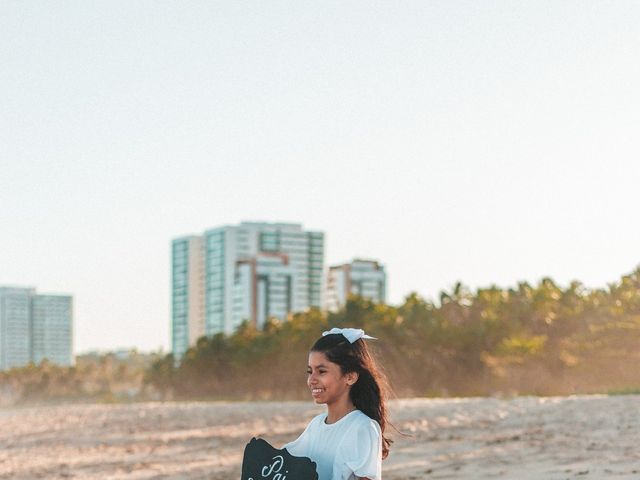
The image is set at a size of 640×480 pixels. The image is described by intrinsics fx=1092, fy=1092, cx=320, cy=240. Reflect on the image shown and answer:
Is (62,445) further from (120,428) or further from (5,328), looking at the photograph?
(5,328)

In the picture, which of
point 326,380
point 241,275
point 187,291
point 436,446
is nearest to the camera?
point 326,380

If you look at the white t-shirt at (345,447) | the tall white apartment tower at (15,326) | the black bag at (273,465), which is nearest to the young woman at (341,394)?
the white t-shirt at (345,447)

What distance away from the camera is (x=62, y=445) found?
17844mm

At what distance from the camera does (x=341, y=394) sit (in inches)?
149

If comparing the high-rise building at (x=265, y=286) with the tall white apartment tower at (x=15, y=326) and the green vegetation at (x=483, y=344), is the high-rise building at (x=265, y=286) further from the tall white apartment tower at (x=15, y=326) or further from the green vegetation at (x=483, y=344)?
the green vegetation at (x=483, y=344)

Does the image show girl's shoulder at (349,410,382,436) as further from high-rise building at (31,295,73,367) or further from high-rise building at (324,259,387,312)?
high-rise building at (31,295,73,367)

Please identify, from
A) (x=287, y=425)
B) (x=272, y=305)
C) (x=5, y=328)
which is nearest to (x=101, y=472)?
(x=287, y=425)

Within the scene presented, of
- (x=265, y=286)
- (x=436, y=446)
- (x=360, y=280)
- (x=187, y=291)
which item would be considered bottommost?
(x=436, y=446)

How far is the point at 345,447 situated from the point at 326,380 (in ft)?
0.80

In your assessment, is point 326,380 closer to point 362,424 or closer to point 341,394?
point 341,394

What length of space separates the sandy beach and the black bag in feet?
10.6

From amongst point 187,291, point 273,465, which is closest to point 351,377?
point 273,465

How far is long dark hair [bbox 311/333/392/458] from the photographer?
149 inches

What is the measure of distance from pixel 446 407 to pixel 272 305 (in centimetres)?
7978
